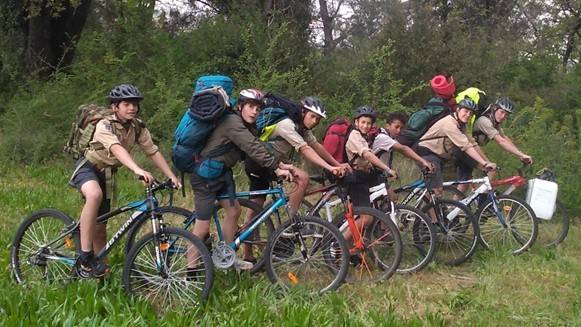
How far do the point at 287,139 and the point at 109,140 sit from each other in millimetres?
1696

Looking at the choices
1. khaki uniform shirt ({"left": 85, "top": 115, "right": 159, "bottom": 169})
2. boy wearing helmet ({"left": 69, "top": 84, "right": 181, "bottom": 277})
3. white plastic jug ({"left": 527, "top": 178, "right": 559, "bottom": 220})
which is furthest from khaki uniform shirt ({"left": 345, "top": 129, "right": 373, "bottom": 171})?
white plastic jug ({"left": 527, "top": 178, "right": 559, "bottom": 220})

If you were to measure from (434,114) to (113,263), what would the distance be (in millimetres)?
4160

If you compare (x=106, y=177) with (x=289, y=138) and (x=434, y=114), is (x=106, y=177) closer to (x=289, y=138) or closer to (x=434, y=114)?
(x=289, y=138)

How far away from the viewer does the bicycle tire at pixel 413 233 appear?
650 cm

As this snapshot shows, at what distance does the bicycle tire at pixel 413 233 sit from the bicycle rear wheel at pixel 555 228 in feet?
6.60

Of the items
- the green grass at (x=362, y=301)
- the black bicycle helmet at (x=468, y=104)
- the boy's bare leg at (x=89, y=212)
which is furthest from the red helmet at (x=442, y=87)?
the boy's bare leg at (x=89, y=212)

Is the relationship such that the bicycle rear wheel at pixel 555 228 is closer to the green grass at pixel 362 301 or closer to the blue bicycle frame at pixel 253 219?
the green grass at pixel 362 301

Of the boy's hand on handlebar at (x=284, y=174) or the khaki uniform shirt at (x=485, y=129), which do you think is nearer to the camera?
the boy's hand on handlebar at (x=284, y=174)

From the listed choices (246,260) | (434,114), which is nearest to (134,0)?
(434,114)

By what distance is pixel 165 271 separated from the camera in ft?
16.1

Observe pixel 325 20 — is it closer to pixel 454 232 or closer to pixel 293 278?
pixel 454 232

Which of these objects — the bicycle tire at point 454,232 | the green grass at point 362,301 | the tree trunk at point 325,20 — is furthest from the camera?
the tree trunk at point 325,20

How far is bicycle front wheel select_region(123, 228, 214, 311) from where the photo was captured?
4.87m

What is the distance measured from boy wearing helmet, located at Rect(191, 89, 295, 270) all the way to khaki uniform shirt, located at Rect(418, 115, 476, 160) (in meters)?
2.42
